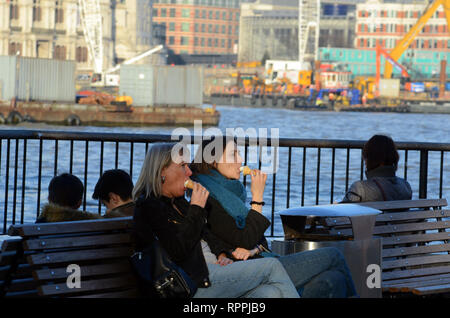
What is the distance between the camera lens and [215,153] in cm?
438

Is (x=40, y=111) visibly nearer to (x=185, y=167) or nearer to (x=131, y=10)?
(x=131, y=10)

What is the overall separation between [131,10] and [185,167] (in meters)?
99.7

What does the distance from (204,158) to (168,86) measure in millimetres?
60812

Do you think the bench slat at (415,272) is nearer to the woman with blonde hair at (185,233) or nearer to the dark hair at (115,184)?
the woman with blonde hair at (185,233)

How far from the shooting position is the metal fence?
6.54 metres

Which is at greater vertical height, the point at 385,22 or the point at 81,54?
the point at 385,22

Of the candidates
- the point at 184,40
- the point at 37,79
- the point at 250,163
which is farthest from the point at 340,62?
the point at 250,163

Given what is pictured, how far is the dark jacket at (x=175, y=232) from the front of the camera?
3621 mm

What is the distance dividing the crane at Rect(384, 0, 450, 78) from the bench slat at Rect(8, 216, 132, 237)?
84851mm

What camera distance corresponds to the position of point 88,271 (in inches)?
137

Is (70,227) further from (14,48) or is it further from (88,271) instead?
(14,48)
